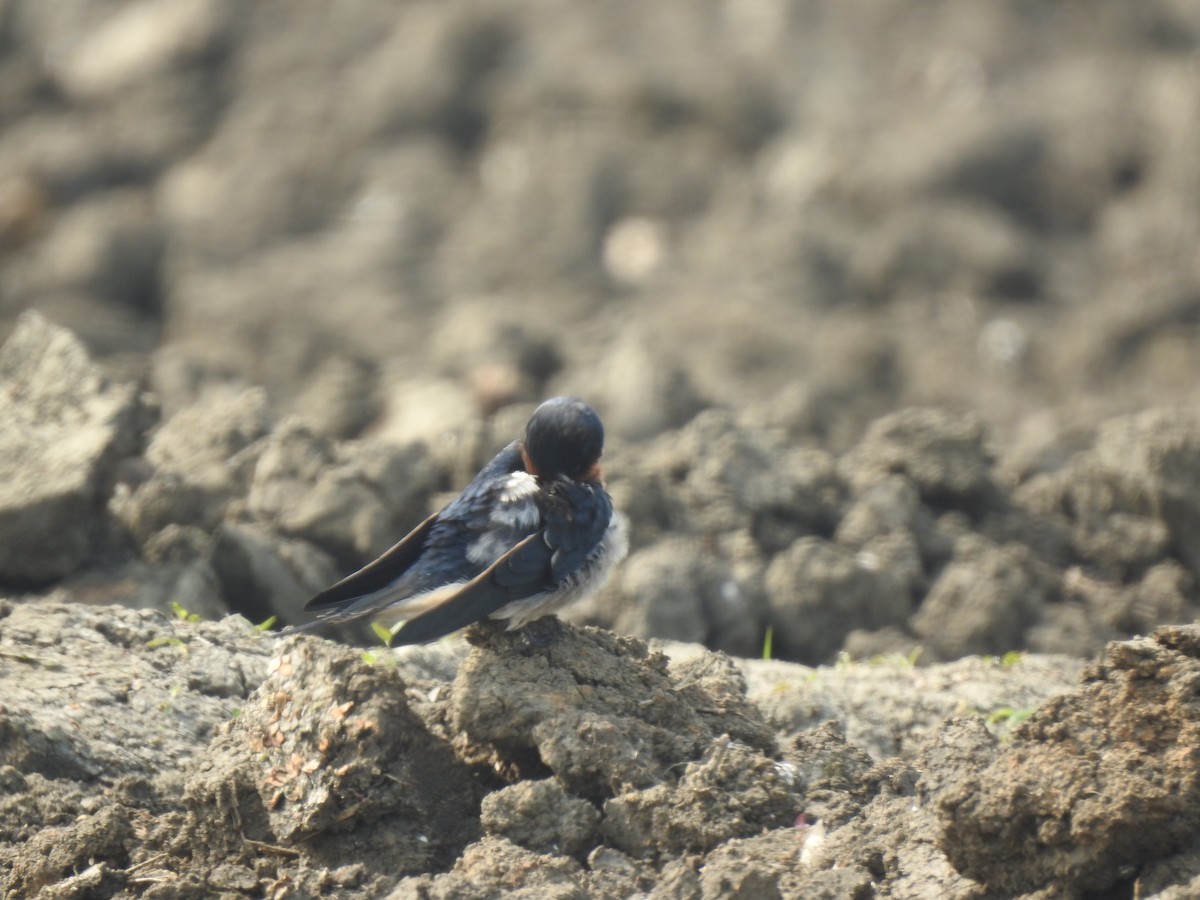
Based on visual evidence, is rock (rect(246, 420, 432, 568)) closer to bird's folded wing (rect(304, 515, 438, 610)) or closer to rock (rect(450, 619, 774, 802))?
bird's folded wing (rect(304, 515, 438, 610))

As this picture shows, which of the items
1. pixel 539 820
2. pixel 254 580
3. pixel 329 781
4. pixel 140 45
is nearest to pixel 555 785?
pixel 539 820

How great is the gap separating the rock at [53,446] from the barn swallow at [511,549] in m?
1.77

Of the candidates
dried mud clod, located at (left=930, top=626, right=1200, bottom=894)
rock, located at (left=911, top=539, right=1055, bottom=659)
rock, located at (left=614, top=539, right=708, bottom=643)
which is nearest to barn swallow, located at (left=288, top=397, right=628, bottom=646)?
dried mud clod, located at (left=930, top=626, right=1200, bottom=894)

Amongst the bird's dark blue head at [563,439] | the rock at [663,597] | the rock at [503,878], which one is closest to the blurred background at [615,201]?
the rock at [663,597]

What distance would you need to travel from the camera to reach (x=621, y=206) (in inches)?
582

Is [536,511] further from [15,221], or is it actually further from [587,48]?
[587,48]

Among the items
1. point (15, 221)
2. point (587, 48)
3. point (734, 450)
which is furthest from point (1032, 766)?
point (587, 48)

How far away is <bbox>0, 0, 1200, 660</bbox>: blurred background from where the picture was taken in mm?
12039

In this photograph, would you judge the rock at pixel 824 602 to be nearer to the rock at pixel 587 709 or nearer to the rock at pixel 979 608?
the rock at pixel 979 608

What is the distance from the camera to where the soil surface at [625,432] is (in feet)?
14.3

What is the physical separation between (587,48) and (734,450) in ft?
28.6

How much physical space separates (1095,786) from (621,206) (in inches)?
448

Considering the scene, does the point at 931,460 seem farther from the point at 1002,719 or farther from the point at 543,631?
the point at 543,631

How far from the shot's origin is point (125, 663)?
17.3 feet
